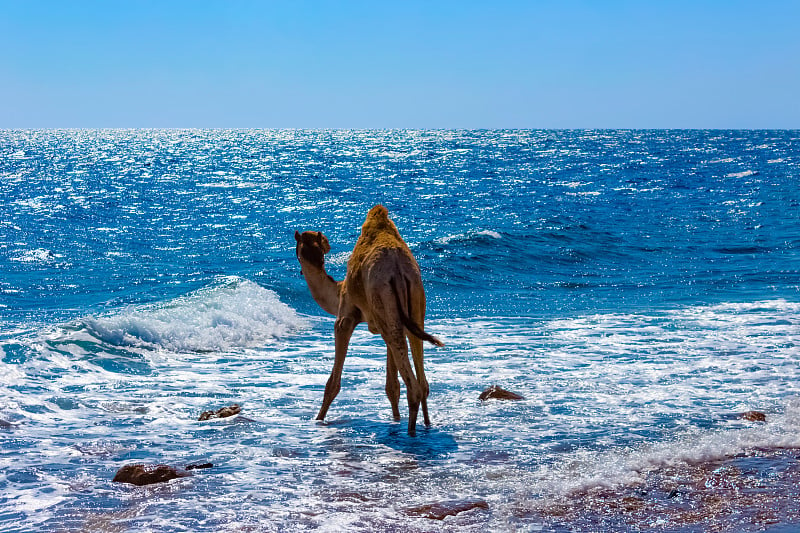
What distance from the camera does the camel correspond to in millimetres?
7754

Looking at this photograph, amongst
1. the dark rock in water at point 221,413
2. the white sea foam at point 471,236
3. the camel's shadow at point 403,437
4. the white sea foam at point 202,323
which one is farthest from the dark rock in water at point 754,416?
the white sea foam at point 471,236

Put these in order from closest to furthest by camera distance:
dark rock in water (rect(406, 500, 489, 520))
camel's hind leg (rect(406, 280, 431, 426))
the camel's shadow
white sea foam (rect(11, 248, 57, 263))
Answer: dark rock in water (rect(406, 500, 489, 520)) → the camel's shadow → camel's hind leg (rect(406, 280, 431, 426)) → white sea foam (rect(11, 248, 57, 263))

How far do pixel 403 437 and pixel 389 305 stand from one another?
1.28 m

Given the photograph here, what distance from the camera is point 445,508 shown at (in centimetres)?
592

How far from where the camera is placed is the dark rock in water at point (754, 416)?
8227 millimetres

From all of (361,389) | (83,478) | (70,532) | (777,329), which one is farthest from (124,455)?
(777,329)

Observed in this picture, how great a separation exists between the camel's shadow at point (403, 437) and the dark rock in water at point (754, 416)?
297cm

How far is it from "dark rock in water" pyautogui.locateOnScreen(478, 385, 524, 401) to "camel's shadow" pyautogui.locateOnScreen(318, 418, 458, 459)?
3.96 ft

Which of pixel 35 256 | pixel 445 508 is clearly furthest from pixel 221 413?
pixel 35 256

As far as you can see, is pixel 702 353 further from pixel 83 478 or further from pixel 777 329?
pixel 83 478

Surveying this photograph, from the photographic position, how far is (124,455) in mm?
7398

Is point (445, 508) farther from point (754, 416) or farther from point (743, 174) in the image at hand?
point (743, 174)

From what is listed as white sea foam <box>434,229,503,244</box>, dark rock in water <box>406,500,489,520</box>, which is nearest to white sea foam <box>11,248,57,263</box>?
white sea foam <box>434,229,503,244</box>

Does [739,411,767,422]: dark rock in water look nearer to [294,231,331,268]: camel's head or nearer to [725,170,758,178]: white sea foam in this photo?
[294,231,331,268]: camel's head
